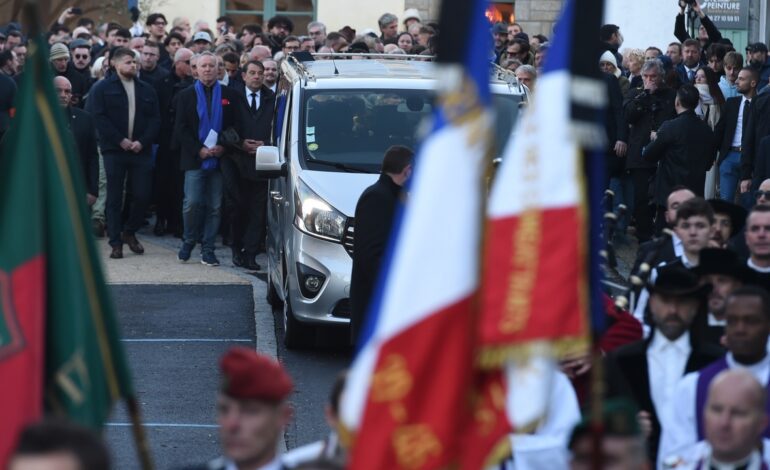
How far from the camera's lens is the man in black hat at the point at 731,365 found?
6.94m

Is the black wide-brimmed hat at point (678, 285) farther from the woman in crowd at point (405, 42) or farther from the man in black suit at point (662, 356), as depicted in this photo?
the woman in crowd at point (405, 42)

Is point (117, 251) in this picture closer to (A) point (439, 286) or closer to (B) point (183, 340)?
(B) point (183, 340)

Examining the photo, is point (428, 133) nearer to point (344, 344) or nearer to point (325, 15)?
point (344, 344)

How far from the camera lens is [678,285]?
7598 millimetres

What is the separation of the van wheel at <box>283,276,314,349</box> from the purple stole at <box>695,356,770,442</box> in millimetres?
6212

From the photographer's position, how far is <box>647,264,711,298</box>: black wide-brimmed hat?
7559mm

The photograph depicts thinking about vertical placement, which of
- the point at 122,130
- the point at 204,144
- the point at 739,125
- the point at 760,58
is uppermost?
the point at 760,58

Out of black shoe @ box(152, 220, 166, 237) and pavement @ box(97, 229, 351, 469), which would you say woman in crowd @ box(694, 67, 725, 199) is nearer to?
pavement @ box(97, 229, 351, 469)

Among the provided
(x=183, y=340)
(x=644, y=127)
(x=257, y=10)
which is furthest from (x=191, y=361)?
(x=257, y=10)

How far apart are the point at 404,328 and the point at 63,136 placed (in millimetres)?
1390

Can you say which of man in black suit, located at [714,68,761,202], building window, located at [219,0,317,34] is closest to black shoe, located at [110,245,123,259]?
man in black suit, located at [714,68,761,202]

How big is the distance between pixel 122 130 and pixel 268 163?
4516 mm

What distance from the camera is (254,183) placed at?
17156 millimetres

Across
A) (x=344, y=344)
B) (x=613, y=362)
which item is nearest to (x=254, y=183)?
(x=344, y=344)
